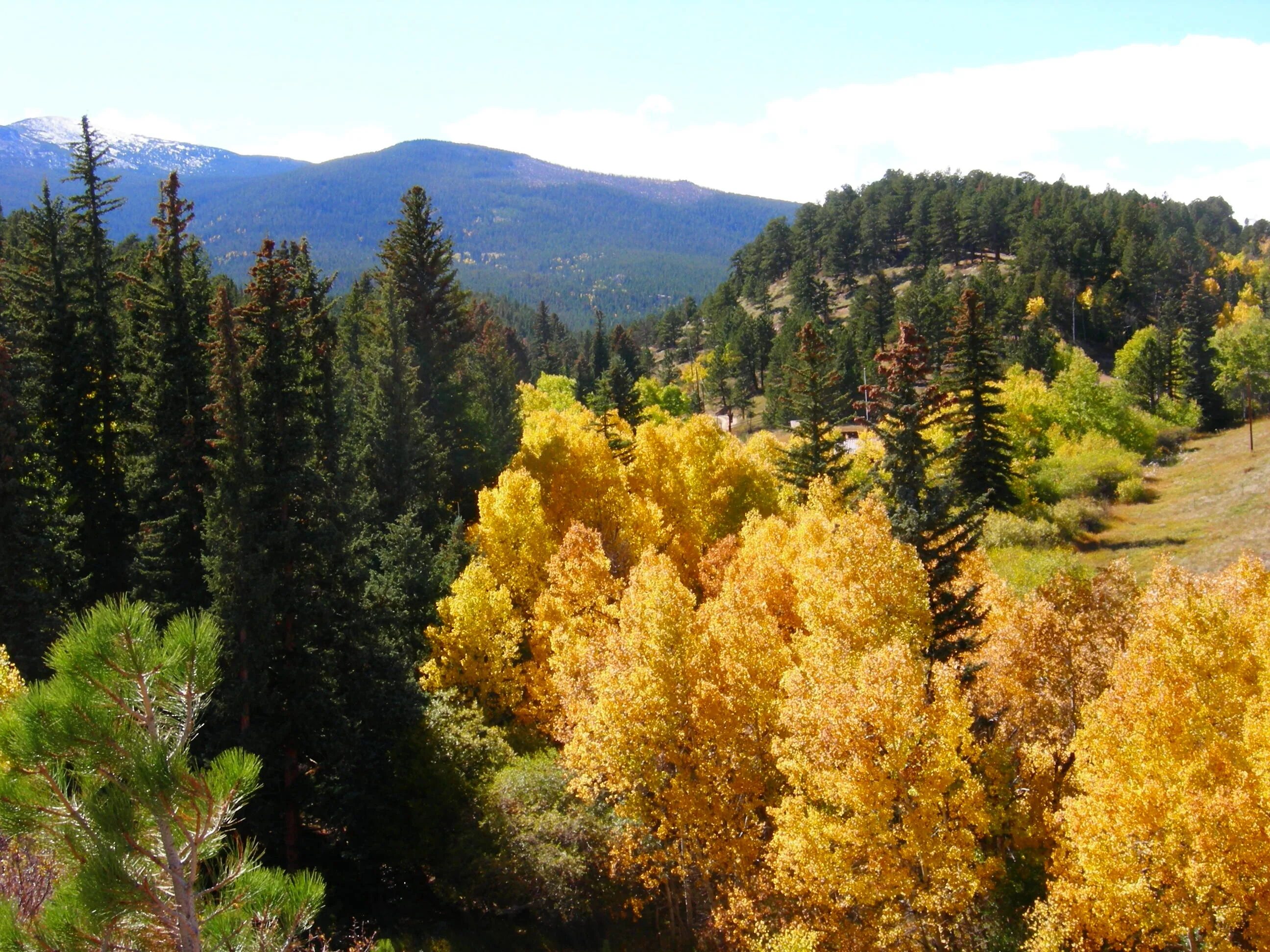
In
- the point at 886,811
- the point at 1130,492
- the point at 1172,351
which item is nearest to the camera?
the point at 886,811

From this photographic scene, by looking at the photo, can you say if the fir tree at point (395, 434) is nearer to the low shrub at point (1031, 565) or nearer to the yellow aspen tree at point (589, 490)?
the yellow aspen tree at point (589, 490)

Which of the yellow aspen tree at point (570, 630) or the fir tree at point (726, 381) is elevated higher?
the fir tree at point (726, 381)

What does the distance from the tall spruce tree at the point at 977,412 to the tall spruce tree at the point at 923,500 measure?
9946mm

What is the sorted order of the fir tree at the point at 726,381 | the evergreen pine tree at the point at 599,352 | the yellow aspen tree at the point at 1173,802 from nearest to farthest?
the yellow aspen tree at the point at 1173,802
the fir tree at the point at 726,381
the evergreen pine tree at the point at 599,352

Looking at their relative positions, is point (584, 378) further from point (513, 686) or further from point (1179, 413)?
point (513, 686)

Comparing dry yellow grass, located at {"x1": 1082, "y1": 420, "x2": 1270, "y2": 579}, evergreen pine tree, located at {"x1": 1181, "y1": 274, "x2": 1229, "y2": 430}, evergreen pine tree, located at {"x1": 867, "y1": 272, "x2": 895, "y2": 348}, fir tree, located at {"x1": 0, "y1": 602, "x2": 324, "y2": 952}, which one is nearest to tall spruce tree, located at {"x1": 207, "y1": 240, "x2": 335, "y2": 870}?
fir tree, located at {"x1": 0, "y1": 602, "x2": 324, "y2": 952}

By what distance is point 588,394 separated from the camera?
253ft

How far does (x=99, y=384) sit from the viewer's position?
30078mm

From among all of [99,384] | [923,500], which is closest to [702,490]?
[923,500]

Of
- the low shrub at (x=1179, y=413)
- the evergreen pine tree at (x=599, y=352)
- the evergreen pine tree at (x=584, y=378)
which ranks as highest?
the evergreen pine tree at (x=599, y=352)

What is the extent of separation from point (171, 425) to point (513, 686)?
47.1 ft

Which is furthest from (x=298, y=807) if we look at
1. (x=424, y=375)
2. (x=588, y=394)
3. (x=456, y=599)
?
(x=588, y=394)

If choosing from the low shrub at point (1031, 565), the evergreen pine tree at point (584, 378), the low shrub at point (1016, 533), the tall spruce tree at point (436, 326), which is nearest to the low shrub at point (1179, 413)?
the low shrub at point (1016, 533)

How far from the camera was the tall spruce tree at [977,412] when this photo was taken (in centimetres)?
4056
